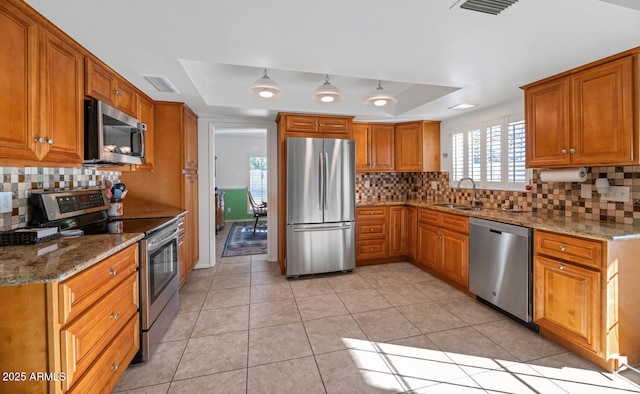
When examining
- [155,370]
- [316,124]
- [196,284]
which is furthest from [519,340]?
[196,284]

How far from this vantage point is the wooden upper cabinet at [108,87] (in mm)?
1987

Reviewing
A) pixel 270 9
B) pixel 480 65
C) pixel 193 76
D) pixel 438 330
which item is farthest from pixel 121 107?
pixel 438 330

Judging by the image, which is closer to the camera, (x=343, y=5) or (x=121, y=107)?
(x=343, y=5)

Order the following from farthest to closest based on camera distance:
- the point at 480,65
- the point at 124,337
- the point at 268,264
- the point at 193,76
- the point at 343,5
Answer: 1. the point at 268,264
2. the point at 193,76
3. the point at 480,65
4. the point at 124,337
5. the point at 343,5

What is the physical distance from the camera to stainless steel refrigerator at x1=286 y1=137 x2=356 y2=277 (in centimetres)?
351

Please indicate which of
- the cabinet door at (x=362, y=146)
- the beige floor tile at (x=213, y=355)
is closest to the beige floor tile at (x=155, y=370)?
the beige floor tile at (x=213, y=355)

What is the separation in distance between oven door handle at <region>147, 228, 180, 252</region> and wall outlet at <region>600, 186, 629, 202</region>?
12.0 feet

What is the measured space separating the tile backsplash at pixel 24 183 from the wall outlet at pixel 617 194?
170 inches

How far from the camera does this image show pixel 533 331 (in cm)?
232

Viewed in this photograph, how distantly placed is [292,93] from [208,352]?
285cm

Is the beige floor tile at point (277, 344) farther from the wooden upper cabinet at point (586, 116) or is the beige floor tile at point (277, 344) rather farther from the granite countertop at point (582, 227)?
the wooden upper cabinet at point (586, 116)

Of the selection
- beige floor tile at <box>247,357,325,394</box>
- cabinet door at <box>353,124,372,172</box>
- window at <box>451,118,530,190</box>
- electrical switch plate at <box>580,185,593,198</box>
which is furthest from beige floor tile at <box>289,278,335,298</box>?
electrical switch plate at <box>580,185,593,198</box>

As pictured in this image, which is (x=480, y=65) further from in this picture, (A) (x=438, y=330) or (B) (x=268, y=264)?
(B) (x=268, y=264)

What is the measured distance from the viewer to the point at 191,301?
115 inches
